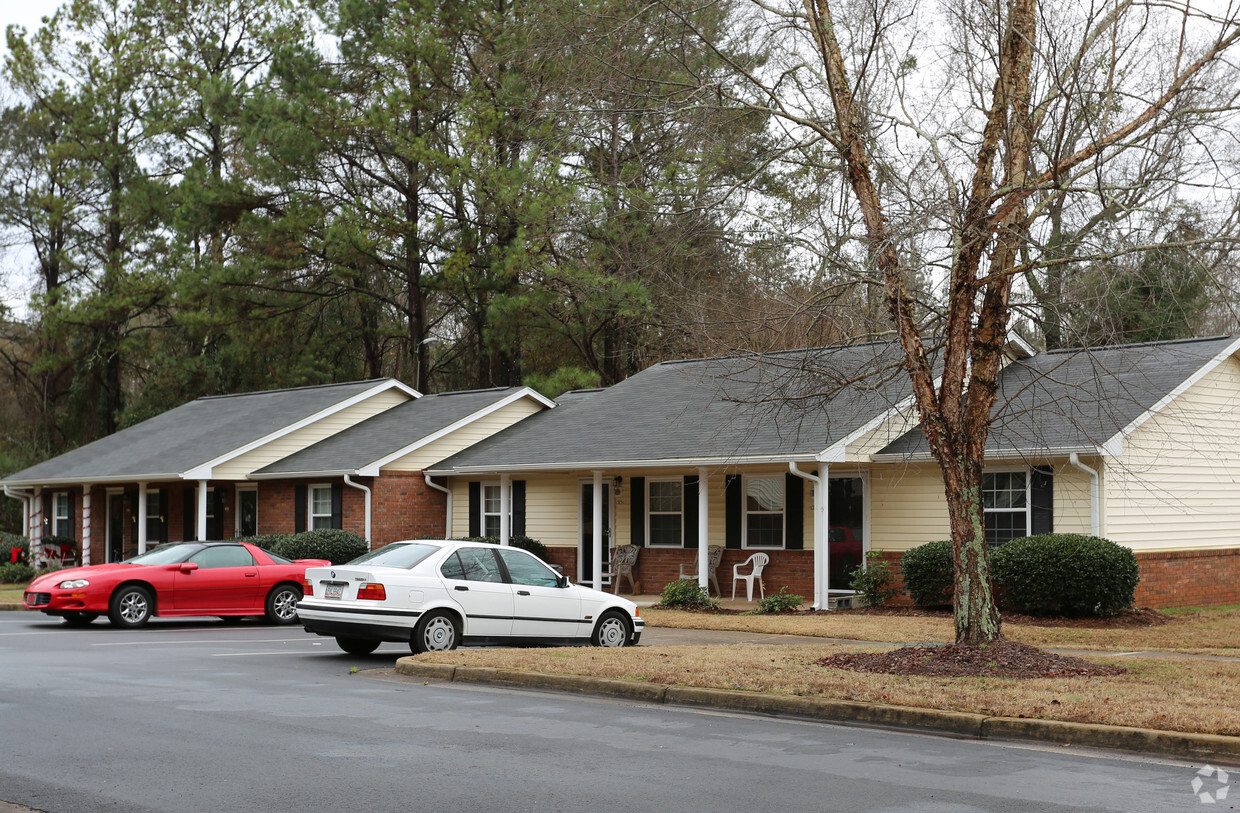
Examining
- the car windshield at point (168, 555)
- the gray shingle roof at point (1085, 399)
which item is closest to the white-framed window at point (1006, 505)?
the gray shingle roof at point (1085, 399)

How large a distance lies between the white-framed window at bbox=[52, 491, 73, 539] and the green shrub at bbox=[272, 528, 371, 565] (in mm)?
13218

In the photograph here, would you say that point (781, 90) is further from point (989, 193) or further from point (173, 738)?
point (173, 738)

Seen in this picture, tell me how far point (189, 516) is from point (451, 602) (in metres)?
21.3

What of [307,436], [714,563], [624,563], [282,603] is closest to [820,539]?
[714,563]

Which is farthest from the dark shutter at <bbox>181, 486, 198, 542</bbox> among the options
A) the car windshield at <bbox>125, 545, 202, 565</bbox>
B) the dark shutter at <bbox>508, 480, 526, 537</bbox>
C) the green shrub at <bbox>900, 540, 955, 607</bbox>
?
the green shrub at <bbox>900, 540, 955, 607</bbox>

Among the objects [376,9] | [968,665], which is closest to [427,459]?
[376,9]

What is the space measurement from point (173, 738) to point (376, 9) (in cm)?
3485

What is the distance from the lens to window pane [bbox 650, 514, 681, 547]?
26.7 m

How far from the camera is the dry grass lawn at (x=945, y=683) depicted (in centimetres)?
1035

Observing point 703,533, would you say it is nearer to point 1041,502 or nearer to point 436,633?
point 1041,502

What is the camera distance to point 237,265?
137ft

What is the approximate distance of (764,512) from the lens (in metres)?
25.1

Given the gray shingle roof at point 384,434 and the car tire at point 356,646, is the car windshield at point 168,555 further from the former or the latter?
the gray shingle roof at point 384,434

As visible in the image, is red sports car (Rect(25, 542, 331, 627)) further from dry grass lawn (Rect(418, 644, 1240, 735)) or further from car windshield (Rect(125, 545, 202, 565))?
dry grass lawn (Rect(418, 644, 1240, 735))
